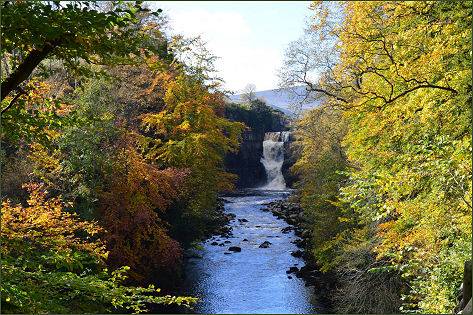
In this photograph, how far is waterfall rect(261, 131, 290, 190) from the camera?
178ft

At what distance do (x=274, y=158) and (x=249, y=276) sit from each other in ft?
122

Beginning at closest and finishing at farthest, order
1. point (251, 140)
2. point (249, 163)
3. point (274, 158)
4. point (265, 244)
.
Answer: point (265, 244) → point (274, 158) → point (249, 163) → point (251, 140)

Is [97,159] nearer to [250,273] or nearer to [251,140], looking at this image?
[250,273]

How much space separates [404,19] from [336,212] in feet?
37.7

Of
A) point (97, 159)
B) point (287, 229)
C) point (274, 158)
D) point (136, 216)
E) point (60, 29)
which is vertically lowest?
point (287, 229)

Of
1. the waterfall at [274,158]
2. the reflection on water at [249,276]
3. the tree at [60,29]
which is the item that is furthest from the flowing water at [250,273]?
the waterfall at [274,158]

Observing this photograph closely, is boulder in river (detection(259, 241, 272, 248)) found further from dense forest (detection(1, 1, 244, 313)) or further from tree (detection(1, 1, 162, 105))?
tree (detection(1, 1, 162, 105))

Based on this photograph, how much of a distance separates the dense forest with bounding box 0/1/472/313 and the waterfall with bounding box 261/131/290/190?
25.6 m

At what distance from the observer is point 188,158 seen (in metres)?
20.6

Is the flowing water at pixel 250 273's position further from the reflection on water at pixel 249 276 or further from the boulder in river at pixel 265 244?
the boulder in river at pixel 265 244

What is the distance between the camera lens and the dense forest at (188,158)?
20.9 ft

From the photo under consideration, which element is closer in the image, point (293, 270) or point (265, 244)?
point (293, 270)

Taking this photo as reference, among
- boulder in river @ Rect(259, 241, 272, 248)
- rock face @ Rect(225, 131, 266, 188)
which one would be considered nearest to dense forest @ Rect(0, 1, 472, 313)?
boulder in river @ Rect(259, 241, 272, 248)

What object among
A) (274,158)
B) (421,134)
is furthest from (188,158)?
(274,158)
